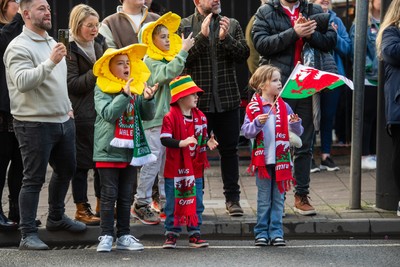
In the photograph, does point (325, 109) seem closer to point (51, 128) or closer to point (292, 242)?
point (292, 242)

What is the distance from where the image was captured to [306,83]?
869 centimetres

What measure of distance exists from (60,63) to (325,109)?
4472 millimetres

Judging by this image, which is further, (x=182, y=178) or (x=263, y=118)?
(x=182, y=178)

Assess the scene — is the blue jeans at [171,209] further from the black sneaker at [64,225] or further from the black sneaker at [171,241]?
the black sneaker at [64,225]

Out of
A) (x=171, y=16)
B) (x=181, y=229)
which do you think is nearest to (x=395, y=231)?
(x=181, y=229)

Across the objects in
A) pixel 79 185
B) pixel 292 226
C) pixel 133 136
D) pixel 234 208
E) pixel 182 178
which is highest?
pixel 133 136

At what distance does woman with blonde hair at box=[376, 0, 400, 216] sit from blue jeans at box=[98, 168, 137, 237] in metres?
2.49

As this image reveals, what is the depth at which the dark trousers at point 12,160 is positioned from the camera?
354 inches

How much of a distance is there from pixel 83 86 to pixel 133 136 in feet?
3.25

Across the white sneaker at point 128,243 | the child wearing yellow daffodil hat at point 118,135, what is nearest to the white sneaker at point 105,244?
the child wearing yellow daffodil hat at point 118,135

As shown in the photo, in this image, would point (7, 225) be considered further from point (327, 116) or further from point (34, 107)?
point (327, 116)

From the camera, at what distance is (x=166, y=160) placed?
8609mm

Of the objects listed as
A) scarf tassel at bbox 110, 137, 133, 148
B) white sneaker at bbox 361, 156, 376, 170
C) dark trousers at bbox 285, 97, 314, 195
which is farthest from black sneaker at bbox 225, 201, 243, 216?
white sneaker at bbox 361, 156, 376, 170

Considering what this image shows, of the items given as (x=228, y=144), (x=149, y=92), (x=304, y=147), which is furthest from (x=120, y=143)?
(x=304, y=147)
